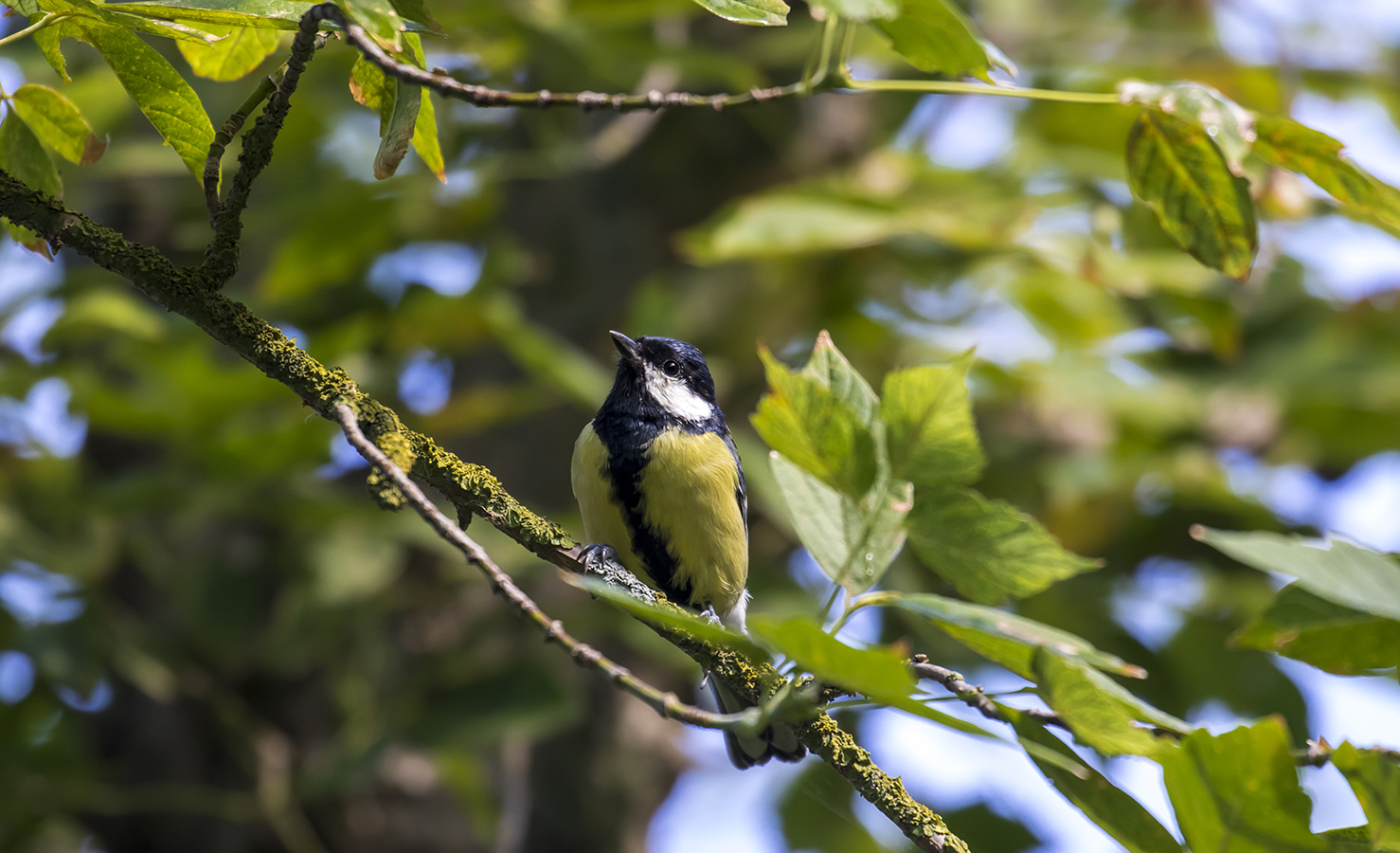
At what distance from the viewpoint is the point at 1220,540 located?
107 cm

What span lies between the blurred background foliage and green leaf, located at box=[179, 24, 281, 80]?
1.74 meters

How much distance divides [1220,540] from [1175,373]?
3730 mm

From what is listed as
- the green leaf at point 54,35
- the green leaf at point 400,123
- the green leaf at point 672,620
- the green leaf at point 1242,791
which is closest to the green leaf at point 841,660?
the green leaf at point 672,620

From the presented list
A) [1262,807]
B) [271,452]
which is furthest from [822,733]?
[271,452]

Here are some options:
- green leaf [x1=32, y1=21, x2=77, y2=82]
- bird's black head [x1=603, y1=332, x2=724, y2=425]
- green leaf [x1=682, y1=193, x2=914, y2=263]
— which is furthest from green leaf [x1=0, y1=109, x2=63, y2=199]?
green leaf [x1=682, y1=193, x2=914, y2=263]

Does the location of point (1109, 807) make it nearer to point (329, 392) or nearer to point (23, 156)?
point (329, 392)

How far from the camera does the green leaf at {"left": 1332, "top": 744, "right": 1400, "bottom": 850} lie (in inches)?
46.0

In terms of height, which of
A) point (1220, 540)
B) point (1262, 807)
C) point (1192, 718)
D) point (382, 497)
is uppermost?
point (1220, 540)

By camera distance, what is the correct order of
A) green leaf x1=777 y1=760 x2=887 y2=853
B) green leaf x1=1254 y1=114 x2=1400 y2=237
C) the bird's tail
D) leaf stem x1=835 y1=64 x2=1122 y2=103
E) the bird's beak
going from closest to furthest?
leaf stem x1=835 y1=64 x2=1122 y2=103, green leaf x1=1254 y1=114 x2=1400 y2=237, the bird's tail, the bird's beak, green leaf x1=777 y1=760 x2=887 y2=853

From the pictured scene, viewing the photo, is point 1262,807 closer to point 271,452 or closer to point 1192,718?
point 271,452

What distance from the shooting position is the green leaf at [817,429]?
1.19 metres

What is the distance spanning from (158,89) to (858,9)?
2.96ft

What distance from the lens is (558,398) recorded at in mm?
4000

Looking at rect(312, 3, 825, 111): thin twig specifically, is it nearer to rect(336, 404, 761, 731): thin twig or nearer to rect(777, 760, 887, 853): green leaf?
rect(336, 404, 761, 731): thin twig
